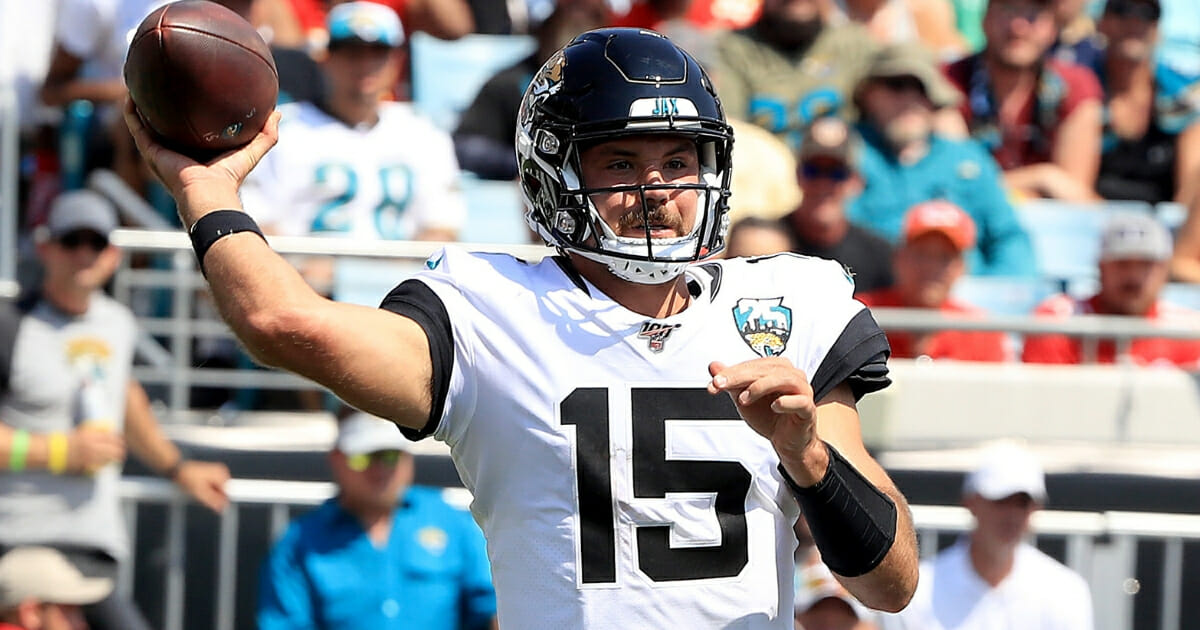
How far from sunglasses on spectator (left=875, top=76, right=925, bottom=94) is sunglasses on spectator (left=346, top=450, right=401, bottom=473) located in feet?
10.2

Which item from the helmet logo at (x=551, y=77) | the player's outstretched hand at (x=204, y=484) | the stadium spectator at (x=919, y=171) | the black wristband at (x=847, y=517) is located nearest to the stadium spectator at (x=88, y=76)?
the player's outstretched hand at (x=204, y=484)

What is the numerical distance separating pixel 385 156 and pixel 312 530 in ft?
5.95

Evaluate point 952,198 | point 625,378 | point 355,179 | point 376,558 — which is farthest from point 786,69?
point 625,378

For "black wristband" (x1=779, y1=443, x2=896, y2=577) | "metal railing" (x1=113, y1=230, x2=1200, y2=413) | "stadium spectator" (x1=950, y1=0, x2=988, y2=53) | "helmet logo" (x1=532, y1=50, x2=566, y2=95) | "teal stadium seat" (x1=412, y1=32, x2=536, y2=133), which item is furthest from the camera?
"stadium spectator" (x1=950, y1=0, x2=988, y2=53)

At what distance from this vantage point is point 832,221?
6.80 m

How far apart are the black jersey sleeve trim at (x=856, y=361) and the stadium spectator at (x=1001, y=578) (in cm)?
270

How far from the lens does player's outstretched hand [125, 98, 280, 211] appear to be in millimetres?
2604

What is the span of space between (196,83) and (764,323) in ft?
3.33

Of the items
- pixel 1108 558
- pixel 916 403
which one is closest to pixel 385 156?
pixel 916 403

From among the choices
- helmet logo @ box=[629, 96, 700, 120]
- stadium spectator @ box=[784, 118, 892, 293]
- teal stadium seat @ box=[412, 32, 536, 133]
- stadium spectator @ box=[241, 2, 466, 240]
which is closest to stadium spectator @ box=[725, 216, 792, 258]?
stadium spectator @ box=[784, 118, 892, 293]

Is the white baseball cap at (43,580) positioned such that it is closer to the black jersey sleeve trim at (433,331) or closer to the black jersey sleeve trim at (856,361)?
the black jersey sleeve trim at (433,331)

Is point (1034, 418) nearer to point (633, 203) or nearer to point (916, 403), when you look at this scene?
point (916, 403)

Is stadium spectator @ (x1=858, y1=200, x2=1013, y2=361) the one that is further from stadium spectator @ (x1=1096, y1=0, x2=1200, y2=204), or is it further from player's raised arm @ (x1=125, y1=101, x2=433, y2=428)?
player's raised arm @ (x1=125, y1=101, x2=433, y2=428)

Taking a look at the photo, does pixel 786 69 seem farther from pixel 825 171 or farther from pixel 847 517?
pixel 847 517
